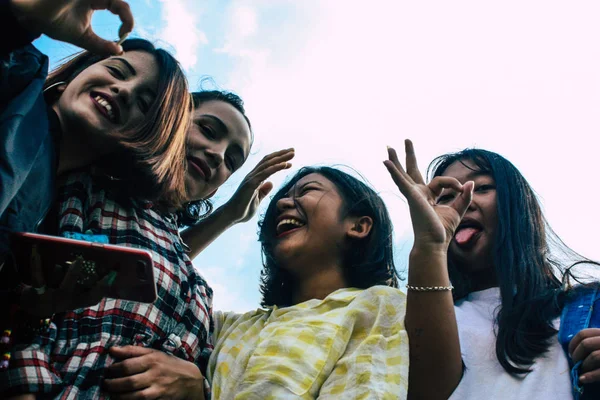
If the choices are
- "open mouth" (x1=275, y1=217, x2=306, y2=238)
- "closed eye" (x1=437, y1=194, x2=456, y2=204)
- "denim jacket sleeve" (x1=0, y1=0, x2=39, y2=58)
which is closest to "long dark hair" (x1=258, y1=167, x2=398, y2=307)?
"open mouth" (x1=275, y1=217, x2=306, y2=238)

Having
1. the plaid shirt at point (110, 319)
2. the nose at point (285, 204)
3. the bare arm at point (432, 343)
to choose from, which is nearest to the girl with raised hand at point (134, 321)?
the plaid shirt at point (110, 319)

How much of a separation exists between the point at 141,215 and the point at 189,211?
81cm

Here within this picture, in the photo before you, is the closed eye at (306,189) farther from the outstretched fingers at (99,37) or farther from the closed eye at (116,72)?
the outstretched fingers at (99,37)

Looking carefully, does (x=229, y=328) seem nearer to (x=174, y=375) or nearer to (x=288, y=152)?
(x=174, y=375)

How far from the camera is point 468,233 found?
2.85 metres

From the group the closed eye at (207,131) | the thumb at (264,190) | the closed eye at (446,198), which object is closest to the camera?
the closed eye at (207,131)

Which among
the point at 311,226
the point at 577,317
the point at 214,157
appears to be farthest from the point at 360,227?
the point at 577,317

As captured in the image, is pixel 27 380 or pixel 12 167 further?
pixel 27 380

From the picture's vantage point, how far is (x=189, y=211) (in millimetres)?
3148

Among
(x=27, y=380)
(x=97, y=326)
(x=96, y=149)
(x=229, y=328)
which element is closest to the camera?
(x=27, y=380)

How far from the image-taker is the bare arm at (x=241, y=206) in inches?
121

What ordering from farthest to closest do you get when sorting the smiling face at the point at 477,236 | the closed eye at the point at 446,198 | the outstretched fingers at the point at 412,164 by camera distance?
the closed eye at the point at 446,198 < the smiling face at the point at 477,236 < the outstretched fingers at the point at 412,164

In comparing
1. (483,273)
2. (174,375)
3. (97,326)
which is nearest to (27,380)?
(97,326)

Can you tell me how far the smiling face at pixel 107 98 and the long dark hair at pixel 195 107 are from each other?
26.6 inches
